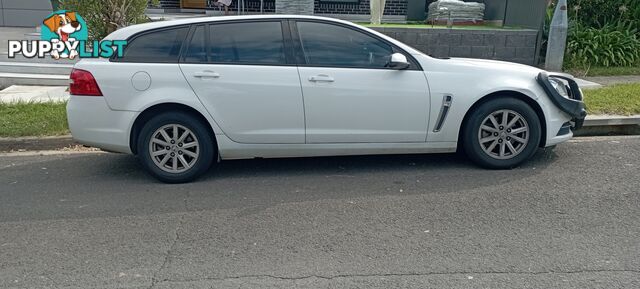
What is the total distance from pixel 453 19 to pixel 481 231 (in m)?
9.29

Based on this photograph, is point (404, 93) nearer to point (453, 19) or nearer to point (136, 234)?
point (136, 234)

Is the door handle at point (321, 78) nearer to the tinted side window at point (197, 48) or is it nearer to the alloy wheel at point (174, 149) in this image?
the tinted side window at point (197, 48)

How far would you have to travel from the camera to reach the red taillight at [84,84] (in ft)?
15.3

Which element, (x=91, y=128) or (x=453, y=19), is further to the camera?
(x=453, y=19)

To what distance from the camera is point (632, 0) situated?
11148 millimetres

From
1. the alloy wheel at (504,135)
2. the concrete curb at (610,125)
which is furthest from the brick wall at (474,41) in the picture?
the alloy wheel at (504,135)

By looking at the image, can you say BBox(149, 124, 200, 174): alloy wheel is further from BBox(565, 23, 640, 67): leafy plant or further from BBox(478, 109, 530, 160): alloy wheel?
BBox(565, 23, 640, 67): leafy plant

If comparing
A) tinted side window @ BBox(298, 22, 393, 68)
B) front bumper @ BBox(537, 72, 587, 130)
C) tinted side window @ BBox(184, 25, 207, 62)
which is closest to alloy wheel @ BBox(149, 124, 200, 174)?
tinted side window @ BBox(184, 25, 207, 62)

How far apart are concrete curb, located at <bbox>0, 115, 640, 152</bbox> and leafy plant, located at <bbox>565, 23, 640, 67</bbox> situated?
413cm

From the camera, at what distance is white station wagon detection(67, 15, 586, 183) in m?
4.70

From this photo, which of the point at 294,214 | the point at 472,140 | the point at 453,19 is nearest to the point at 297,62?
the point at 294,214

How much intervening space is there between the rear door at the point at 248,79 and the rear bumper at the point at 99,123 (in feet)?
2.46

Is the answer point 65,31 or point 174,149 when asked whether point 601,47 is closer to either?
point 174,149

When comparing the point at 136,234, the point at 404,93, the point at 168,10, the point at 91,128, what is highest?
the point at 168,10
